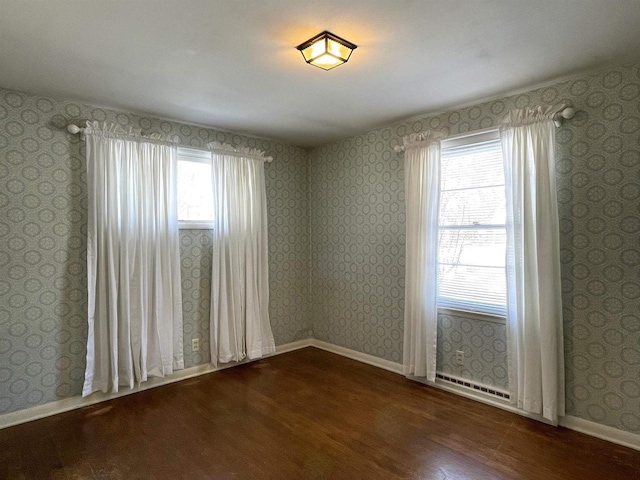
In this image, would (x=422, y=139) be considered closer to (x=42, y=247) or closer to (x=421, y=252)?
(x=421, y=252)

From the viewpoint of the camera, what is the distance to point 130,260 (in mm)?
3271

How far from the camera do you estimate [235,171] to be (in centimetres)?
400

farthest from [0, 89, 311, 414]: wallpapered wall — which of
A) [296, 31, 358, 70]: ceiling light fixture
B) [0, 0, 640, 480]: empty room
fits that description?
[296, 31, 358, 70]: ceiling light fixture

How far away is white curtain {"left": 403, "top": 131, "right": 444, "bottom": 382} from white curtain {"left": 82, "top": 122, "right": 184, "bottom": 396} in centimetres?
228

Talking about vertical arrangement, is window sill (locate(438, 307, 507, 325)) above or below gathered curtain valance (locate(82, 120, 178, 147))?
below

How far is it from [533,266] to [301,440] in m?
2.14

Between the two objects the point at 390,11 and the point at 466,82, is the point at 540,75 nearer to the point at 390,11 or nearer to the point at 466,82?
the point at 466,82

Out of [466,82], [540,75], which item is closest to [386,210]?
[466,82]

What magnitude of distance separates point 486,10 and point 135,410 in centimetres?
373

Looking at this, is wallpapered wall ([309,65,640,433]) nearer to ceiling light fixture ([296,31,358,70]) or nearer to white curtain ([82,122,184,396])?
ceiling light fixture ([296,31,358,70])

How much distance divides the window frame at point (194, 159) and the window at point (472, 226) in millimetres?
2393

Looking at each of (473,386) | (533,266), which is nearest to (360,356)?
(473,386)

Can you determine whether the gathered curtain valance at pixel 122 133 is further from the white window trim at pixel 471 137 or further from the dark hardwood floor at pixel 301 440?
the white window trim at pixel 471 137

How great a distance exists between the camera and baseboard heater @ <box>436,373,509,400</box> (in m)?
3.05
